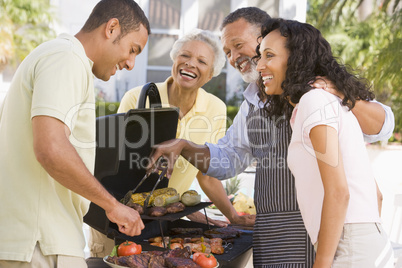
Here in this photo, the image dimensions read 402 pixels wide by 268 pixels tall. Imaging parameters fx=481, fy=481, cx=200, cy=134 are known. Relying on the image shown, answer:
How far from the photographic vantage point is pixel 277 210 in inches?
91.4

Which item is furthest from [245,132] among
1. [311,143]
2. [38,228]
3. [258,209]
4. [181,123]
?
[38,228]

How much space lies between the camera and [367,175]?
1.72 m

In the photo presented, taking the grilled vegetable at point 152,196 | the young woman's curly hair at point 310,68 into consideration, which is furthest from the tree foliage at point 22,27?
the young woman's curly hair at point 310,68

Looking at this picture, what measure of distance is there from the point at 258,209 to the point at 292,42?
0.88 metres

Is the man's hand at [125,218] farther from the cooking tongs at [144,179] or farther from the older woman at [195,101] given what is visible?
the older woman at [195,101]

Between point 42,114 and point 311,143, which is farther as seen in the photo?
point 311,143

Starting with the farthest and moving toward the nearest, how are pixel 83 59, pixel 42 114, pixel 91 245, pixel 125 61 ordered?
pixel 91 245
pixel 125 61
pixel 83 59
pixel 42 114

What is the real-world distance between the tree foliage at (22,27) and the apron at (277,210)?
945 cm

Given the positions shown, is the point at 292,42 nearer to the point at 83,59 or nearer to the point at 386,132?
the point at 386,132

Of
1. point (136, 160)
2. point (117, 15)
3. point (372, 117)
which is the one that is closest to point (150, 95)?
point (136, 160)

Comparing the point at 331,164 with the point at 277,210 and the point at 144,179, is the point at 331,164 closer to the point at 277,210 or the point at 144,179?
the point at 277,210

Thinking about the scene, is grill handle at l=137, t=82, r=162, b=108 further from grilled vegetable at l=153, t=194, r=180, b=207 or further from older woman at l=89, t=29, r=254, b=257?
older woman at l=89, t=29, r=254, b=257

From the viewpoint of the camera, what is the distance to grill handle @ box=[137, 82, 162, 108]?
7.38 ft

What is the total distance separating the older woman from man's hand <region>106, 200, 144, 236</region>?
1.27m
